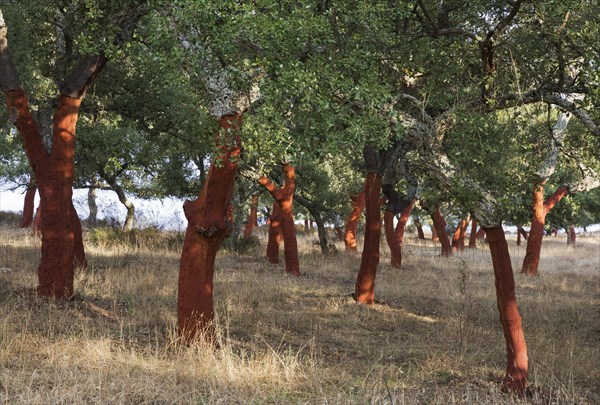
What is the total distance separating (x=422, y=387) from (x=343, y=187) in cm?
2327

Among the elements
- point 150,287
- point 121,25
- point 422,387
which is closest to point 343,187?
point 150,287

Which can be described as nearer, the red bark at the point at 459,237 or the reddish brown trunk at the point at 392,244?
the reddish brown trunk at the point at 392,244

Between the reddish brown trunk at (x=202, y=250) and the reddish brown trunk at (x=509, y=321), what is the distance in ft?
12.5

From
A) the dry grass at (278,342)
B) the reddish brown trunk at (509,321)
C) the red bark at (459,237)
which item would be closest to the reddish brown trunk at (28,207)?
the dry grass at (278,342)

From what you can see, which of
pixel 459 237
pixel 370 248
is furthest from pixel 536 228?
pixel 459 237

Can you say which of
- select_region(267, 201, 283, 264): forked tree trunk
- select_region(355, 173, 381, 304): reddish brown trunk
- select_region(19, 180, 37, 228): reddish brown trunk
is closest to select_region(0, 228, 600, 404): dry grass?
select_region(355, 173, 381, 304): reddish brown trunk

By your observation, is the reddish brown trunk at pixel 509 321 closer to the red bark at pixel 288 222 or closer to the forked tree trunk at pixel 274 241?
the red bark at pixel 288 222

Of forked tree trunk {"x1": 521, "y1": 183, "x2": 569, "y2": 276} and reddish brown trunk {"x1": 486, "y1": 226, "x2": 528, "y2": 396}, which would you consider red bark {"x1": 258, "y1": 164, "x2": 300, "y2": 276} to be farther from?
reddish brown trunk {"x1": 486, "y1": 226, "x2": 528, "y2": 396}

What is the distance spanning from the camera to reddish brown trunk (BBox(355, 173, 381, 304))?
13.8 metres

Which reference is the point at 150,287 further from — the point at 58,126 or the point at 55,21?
the point at 55,21

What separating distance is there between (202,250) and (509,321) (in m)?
4.45

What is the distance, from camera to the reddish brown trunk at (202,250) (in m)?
8.34

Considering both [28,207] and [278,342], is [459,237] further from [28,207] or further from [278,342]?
[278,342]

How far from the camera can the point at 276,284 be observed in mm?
15102
